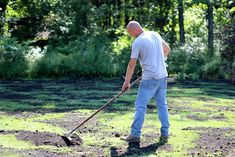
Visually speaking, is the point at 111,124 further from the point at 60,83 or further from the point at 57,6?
the point at 57,6

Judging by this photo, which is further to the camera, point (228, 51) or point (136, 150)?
point (228, 51)

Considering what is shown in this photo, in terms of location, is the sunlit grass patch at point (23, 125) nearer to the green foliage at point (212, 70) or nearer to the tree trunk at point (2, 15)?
the green foliage at point (212, 70)

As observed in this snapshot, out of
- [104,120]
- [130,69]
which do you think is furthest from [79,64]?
[130,69]

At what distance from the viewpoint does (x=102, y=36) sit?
24828mm

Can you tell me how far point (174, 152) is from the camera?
8766mm

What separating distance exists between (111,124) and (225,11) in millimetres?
17453

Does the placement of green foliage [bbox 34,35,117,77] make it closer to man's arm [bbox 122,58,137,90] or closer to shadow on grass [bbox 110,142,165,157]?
shadow on grass [bbox 110,142,165,157]

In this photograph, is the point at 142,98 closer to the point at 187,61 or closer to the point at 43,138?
the point at 43,138

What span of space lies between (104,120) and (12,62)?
9.42 meters

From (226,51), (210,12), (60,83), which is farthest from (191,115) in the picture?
(210,12)

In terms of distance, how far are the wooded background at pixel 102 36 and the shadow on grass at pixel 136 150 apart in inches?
453

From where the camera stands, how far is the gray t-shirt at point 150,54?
889cm

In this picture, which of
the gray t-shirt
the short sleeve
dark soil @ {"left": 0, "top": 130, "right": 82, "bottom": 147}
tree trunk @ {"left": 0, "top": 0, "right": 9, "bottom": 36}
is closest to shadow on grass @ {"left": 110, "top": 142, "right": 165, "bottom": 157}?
dark soil @ {"left": 0, "top": 130, "right": 82, "bottom": 147}

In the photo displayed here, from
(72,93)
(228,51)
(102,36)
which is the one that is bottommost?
(72,93)
